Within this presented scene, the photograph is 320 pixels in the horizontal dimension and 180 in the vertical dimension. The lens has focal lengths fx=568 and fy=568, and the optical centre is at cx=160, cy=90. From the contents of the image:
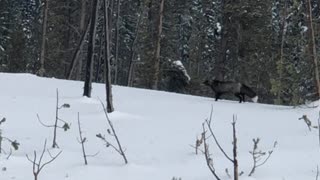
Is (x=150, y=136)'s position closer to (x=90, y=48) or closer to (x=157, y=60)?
(x=90, y=48)

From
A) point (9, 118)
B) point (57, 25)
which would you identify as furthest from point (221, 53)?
point (9, 118)

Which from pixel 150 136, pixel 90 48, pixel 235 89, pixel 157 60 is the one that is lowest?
pixel 150 136

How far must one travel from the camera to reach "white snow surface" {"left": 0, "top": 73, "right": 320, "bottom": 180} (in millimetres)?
8203

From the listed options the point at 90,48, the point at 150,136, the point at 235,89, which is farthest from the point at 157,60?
the point at 150,136

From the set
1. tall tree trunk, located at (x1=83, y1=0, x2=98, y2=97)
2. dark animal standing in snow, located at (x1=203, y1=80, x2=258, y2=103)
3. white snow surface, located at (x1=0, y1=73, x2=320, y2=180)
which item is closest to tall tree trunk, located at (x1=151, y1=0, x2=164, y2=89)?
white snow surface, located at (x1=0, y1=73, x2=320, y2=180)

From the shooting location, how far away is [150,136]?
10.9m

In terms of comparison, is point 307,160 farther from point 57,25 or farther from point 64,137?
point 57,25

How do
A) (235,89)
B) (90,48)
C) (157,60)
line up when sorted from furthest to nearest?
1. (157,60)
2. (235,89)
3. (90,48)

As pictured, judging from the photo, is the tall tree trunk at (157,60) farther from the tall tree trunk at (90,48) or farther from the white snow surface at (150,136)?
the tall tree trunk at (90,48)

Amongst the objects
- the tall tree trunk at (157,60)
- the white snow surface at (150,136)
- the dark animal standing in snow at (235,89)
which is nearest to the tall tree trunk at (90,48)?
the white snow surface at (150,136)

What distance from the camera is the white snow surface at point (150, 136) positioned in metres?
8.20

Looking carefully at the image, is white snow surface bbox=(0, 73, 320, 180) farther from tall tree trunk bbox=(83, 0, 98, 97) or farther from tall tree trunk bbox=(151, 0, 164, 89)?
tall tree trunk bbox=(151, 0, 164, 89)

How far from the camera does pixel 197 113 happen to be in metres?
14.5

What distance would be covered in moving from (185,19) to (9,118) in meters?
Result: 45.8
